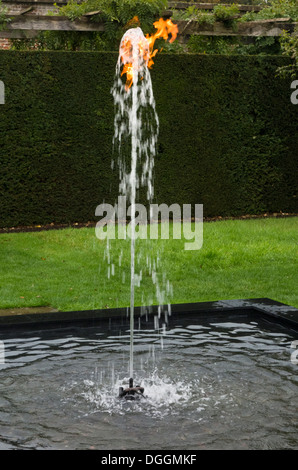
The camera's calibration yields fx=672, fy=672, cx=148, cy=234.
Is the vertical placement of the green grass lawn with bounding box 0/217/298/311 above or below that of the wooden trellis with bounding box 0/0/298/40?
below

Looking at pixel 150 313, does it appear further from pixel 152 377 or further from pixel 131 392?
pixel 131 392

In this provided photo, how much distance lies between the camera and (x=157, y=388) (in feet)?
14.9

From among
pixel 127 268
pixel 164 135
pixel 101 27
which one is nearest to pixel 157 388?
pixel 127 268

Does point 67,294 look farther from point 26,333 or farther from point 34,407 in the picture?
point 34,407

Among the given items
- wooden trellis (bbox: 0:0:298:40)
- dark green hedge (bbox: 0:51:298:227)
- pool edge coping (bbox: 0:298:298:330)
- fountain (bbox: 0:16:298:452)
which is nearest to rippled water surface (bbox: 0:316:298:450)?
fountain (bbox: 0:16:298:452)

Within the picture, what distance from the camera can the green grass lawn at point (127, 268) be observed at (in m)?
7.67

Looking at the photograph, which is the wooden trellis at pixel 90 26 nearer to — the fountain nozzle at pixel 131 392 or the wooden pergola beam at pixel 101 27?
the wooden pergola beam at pixel 101 27

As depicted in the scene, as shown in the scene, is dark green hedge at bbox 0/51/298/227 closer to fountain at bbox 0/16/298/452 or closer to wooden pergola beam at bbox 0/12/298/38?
wooden pergola beam at bbox 0/12/298/38

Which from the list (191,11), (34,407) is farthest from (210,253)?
(191,11)

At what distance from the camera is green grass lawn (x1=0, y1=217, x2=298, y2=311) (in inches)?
302

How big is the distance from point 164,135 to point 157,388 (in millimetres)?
8593

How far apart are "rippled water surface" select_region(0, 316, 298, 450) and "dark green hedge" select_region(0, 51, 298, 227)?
6207 mm

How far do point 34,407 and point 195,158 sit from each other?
9.27 m

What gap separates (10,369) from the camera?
4.87 meters
